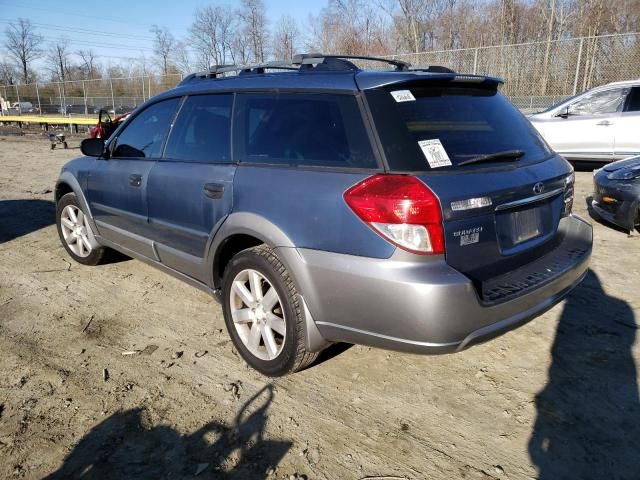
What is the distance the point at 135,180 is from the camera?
375 centimetres

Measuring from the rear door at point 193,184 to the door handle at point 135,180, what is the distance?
0.56 ft

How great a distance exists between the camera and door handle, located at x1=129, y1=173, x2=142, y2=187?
371 centimetres

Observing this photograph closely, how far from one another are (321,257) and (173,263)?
160 cm

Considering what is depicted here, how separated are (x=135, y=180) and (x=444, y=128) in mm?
2461

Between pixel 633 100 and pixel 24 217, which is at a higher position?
pixel 633 100

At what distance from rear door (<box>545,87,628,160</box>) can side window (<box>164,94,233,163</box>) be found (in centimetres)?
801

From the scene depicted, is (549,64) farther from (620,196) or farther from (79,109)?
(79,109)

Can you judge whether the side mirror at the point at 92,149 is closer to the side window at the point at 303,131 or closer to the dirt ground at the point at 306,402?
the dirt ground at the point at 306,402

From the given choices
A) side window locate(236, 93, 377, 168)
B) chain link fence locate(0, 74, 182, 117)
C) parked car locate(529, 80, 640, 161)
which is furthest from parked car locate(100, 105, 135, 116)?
side window locate(236, 93, 377, 168)

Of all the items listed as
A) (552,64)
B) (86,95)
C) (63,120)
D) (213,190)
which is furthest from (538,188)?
(86,95)

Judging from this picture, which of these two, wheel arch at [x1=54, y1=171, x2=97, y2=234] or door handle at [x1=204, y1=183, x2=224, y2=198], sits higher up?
door handle at [x1=204, y1=183, x2=224, y2=198]

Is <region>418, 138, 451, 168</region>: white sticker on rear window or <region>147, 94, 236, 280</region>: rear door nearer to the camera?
<region>418, 138, 451, 168</region>: white sticker on rear window

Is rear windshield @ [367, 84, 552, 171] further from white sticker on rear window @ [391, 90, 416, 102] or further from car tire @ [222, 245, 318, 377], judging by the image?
car tire @ [222, 245, 318, 377]

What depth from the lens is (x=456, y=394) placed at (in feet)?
8.80
